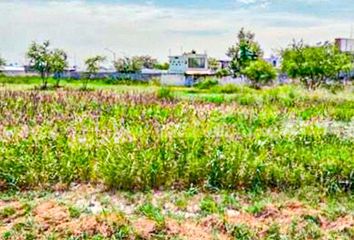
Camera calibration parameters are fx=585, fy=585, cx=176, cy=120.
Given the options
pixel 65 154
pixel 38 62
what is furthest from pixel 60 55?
pixel 65 154

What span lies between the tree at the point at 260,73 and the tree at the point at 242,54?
22.3 feet

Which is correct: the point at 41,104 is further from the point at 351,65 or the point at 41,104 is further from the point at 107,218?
the point at 351,65

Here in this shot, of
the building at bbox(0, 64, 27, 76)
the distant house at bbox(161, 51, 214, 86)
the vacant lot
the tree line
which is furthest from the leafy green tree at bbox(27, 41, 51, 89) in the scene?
the vacant lot

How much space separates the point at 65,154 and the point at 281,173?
2.57 meters

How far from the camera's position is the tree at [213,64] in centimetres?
5829

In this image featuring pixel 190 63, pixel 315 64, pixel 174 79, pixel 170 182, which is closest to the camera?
pixel 170 182

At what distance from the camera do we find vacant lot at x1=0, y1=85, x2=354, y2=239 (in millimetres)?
5102

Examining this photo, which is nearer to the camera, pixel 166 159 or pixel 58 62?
pixel 166 159

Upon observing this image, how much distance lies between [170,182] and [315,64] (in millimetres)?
31168

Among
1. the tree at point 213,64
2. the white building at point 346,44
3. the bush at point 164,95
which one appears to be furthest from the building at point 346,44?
the bush at point 164,95

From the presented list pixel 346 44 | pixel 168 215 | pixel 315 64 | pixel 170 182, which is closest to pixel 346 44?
pixel 346 44

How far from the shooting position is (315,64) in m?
36.2

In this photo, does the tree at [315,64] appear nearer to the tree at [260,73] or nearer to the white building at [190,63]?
the tree at [260,73]

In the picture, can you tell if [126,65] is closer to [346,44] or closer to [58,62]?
[58,62]
